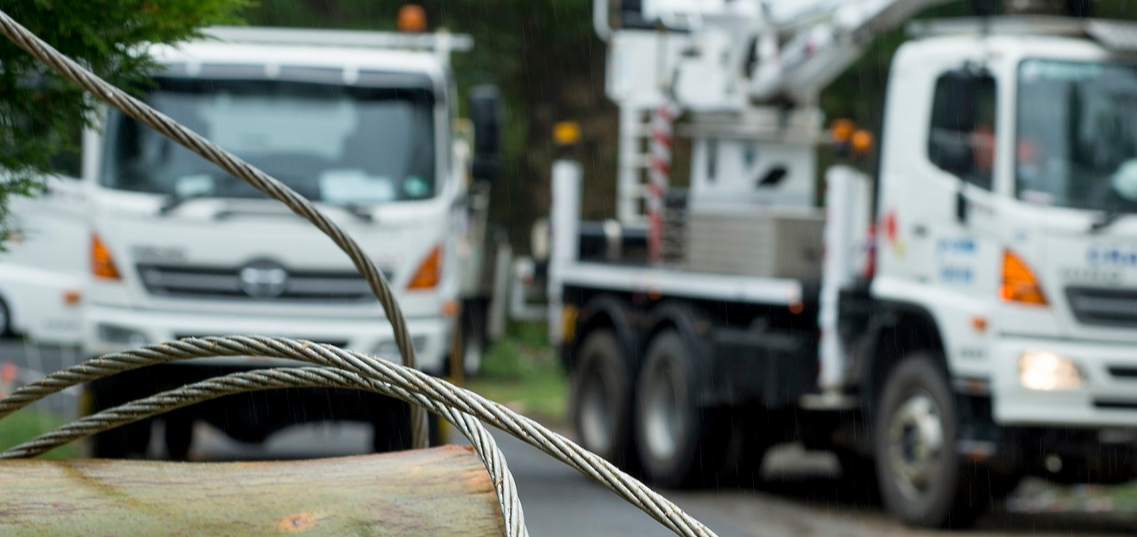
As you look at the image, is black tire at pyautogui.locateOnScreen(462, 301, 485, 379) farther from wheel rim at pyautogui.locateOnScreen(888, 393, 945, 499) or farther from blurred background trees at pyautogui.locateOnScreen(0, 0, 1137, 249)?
wheel rim at pyautogui.locateOnScreen(888, 393, 945, 499)

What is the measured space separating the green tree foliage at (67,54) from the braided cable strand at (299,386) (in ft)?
2.52

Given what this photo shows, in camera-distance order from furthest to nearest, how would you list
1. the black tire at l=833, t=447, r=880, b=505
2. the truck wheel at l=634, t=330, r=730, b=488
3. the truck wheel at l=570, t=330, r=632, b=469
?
the truck wheel at l=570, t=330, r=632, b=469 < the black tire at l=833, t=447, r=880, b=505 < the truck wheel at l=634, t=330, r=730, b=488

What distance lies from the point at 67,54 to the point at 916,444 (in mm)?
6492

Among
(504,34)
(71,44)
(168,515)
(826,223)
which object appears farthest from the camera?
(504,34)

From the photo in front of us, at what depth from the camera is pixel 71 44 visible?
3498 mm

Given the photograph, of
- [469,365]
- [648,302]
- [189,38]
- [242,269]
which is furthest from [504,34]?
[189,38]

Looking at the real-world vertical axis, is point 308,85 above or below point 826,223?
above

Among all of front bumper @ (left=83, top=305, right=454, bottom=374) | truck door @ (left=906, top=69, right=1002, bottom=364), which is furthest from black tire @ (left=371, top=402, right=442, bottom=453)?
truck door @ (left=906, top=69, right=1002, bottom=364)

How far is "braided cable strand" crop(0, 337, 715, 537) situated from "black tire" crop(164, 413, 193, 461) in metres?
8.26

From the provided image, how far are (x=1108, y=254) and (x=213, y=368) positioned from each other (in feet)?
14.9

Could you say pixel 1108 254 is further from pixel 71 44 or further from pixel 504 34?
pixel 504 34

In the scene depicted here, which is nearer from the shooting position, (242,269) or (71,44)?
(71,44)

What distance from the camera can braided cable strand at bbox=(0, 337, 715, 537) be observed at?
2.56 metres

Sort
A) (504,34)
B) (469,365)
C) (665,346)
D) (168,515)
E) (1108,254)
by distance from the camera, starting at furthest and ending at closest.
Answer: (504,34), (469,365), (665,346), (1108,254), (168,515)
